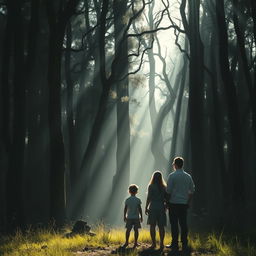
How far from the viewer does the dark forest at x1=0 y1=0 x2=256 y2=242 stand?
52.1 feet

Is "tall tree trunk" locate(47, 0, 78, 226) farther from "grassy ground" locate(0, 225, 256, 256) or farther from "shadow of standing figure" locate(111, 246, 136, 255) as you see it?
"shadow of standing figure" locate(111, 246, 136, 255)

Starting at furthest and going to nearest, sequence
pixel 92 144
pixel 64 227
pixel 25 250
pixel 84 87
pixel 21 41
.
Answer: pixel 84 87
pixel 92 144
pixel 21 41
pixel 64 227
pixel 25 250

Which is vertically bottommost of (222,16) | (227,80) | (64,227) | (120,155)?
(64,227)

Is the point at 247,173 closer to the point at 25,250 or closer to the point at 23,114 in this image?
the point at 23,114

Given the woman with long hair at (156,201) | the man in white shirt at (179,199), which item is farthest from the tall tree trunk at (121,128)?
the man in white shirt at (179,199)

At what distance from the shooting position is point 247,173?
36031 millimetres

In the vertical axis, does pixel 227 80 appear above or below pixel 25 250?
above

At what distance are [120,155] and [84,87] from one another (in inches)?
355

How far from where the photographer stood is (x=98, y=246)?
1109 centimetres

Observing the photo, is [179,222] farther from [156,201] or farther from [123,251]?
[123,251]

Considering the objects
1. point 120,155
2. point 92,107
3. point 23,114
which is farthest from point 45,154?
point 23,114

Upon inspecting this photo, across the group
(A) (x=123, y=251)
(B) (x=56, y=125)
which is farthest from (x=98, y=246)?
(B) (x=56, y=125)

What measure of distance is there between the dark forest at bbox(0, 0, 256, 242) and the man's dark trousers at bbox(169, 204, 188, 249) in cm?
282

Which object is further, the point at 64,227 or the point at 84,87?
the point at 84,87
